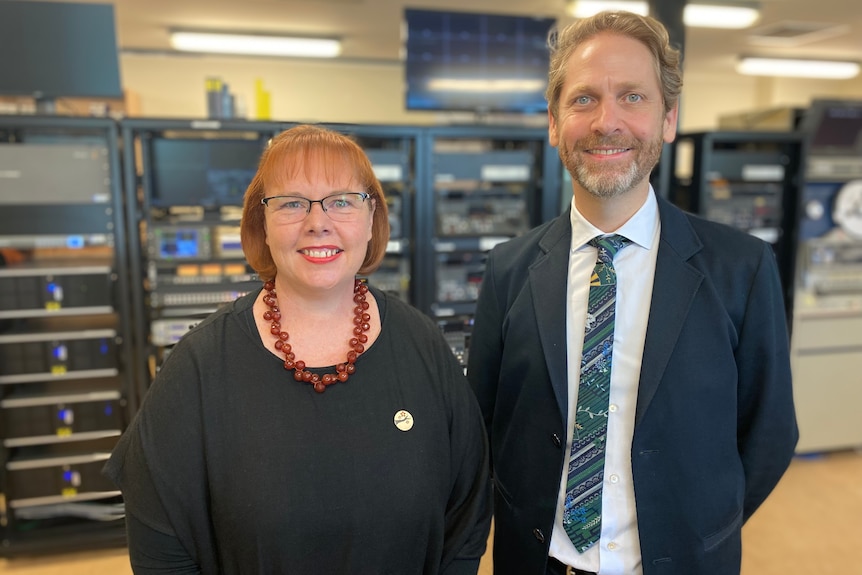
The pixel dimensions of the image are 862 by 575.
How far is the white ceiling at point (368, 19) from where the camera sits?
182 inches

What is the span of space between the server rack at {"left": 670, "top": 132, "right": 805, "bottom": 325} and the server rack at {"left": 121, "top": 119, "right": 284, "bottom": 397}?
2.10 meters

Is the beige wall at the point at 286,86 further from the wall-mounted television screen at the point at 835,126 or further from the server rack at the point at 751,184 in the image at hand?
the server rack at the point at 751,184

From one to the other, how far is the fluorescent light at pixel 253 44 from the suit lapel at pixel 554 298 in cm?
520

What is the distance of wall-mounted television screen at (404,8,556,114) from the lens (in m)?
3.00

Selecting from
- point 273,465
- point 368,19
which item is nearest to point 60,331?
point 273,465

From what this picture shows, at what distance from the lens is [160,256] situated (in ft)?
8.28

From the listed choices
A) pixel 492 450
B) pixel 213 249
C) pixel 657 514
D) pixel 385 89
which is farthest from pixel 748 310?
pixel 385 89

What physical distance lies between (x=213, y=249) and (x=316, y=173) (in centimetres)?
175

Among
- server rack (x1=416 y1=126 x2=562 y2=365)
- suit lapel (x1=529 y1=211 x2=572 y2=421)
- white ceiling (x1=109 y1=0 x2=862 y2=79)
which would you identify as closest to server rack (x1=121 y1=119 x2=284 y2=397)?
server rack (x1=416 y1=126 x2=562 y2=365)

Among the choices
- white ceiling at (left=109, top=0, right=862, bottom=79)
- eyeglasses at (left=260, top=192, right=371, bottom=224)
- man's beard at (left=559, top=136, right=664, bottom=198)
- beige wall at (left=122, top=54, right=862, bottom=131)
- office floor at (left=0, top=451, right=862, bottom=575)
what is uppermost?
white ceiling at (left=109, top=0, right=862, bottom=79)

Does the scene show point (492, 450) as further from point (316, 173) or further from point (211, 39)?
point (211, 39)

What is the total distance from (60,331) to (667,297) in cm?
248

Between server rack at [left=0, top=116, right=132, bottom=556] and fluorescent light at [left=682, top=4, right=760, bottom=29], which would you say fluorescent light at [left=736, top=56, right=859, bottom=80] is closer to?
fluorescent light at [left=682, top=4, right=760, bottom=29]

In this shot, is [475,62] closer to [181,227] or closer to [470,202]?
[470,202]
